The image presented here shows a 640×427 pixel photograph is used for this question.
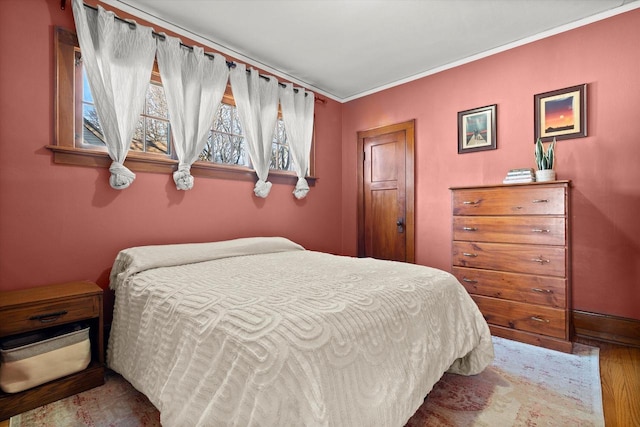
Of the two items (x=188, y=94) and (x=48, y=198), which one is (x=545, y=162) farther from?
(x=48, y=198)

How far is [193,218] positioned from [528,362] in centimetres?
284

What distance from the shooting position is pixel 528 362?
2.24 m

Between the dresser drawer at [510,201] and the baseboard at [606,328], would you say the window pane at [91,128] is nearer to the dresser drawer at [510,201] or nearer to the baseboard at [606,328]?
the dresser drawer at [510,201]

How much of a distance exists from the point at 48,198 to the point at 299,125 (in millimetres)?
2422

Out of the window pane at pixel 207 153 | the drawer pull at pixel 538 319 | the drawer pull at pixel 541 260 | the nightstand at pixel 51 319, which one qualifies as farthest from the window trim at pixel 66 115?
the drawer pull at pixel 538 319

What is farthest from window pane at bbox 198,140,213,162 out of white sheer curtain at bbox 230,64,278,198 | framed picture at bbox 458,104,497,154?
framed picture at bbox 458,104,497,154

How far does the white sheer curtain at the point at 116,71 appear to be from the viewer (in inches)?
89.1

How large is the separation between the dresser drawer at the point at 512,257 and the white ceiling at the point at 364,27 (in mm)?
1900

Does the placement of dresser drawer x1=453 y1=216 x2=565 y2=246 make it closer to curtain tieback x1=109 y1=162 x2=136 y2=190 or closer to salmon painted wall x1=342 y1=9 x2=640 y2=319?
salmon painted wall x1=342 y1=9 x2=640 y2=319

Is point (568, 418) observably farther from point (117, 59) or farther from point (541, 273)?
point (117, 59)

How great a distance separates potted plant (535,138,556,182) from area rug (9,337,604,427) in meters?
1.40

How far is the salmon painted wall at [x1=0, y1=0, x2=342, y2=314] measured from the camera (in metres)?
2.03

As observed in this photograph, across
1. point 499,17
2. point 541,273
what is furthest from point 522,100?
point 541,273

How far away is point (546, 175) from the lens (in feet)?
8.63
